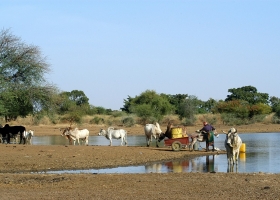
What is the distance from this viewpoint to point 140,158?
2609 centimetres

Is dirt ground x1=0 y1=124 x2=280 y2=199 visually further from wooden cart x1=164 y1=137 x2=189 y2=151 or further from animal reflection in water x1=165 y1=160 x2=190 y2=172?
wooden cart x1=164 y1=137 x2=189 y2=151

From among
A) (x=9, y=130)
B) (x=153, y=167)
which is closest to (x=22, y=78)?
(x=9, y=130)

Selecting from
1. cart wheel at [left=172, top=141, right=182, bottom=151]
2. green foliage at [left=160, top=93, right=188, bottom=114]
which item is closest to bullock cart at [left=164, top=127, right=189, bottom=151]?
cart wheel at [left=172, top=141, right=182, bottom=151]

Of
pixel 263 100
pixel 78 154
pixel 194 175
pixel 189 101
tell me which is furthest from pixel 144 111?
pixel 194 175

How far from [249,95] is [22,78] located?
230 ft

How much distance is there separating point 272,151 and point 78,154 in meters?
11.9

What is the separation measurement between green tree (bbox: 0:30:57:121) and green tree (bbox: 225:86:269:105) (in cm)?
6712

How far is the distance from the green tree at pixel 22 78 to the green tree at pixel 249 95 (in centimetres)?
6712

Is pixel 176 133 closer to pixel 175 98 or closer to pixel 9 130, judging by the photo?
pixel 9 130

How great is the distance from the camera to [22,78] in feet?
120

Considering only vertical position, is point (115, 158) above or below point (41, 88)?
below

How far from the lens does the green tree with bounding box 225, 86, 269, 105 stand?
99.5 meters

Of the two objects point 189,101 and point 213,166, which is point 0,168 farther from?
point 189,101

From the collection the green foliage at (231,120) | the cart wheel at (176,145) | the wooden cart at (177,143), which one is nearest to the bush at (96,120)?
the green foliage at (231,120)
